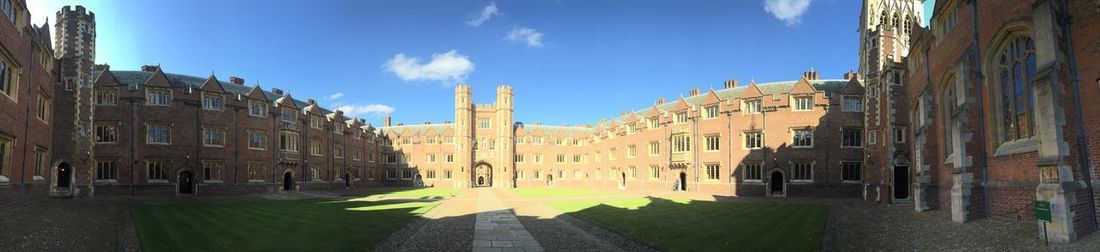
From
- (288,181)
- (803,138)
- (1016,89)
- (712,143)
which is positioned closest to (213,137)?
(288,181)

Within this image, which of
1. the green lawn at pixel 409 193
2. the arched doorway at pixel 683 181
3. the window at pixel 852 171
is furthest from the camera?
the arched doorway at pixel 683 181

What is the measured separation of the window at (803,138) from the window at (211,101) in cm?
4146

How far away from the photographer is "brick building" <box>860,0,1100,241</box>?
1177cm

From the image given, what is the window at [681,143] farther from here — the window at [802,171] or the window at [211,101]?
the window at [211,101]

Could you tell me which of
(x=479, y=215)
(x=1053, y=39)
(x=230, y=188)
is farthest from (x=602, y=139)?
(x=1053, y=39)

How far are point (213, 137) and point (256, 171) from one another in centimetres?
432

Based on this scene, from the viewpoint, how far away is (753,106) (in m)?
45.2

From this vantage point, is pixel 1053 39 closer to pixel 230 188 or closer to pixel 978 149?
pixel 978 149

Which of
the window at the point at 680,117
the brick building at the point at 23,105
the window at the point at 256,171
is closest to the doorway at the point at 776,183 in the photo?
the window at the point at 680,117

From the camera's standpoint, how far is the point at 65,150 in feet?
106

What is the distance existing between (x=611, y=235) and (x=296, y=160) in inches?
1552

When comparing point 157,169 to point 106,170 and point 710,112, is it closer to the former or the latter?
point 106,170

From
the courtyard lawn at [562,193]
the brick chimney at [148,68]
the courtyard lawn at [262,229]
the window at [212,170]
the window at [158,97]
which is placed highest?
the brick chimney at [148,68]

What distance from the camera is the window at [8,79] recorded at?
56.4 feet
